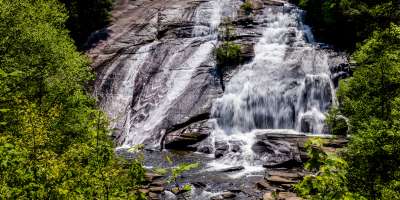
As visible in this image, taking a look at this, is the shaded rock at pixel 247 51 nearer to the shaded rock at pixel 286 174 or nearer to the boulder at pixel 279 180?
the shaded rock at pixel 286 174

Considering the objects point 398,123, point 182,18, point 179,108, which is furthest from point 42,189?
point 182,18

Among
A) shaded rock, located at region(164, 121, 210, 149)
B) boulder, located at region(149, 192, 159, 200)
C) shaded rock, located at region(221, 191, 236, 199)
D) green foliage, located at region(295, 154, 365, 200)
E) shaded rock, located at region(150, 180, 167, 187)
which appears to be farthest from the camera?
shaded rock, located at region(164, 121, 210, 149)

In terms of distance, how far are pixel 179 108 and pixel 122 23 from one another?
1839 centimetres

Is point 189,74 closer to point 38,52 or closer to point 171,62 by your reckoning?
point 171,62

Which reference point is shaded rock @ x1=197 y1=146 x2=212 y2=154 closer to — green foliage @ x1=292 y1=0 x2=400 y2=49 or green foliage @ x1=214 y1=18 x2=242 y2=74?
green foliage @ x1=214 y1=18 x2=242 y2=74

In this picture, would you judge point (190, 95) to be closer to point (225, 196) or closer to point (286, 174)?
point (286, 174)

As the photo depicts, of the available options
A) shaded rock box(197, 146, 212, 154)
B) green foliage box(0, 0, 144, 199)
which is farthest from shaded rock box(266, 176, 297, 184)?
green foliage box(0, 0, 144, 199)

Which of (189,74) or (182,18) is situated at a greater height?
(182,18)

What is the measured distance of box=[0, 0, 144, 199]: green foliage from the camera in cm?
992

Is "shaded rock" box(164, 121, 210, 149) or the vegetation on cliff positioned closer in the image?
the vegetation on cliff

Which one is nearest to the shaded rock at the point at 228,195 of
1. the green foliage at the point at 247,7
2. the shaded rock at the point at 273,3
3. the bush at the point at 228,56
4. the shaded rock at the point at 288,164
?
the shaded rock at the point at 288,164

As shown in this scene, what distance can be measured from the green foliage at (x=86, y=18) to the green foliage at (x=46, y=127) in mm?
11991

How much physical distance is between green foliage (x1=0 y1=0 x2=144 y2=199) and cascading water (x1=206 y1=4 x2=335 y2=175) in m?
12.7

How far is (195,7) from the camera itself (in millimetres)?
50594
